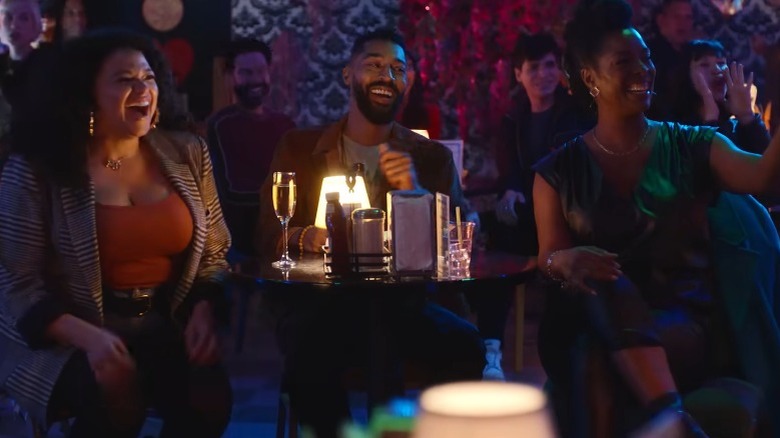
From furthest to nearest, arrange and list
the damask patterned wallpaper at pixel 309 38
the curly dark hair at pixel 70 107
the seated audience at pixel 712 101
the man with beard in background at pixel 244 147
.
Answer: the damask patterned wallpaper at pixel 309 38
the man with beard in background at pixel 244 147
the seated audience at pixel 712 101
the curly dark hair at pixel 70 107

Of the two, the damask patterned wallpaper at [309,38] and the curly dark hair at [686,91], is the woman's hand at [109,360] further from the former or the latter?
the damask patterned wallpaper at [309,38]

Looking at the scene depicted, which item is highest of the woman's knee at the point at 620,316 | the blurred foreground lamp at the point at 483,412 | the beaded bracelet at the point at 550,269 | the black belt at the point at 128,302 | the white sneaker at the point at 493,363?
the blurred foreground lamp at the point at 483,412

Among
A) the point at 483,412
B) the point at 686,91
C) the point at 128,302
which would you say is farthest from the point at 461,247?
the point at 483,412

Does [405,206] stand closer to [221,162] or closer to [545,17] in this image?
[221,162]

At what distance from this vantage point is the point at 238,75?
5094 mm

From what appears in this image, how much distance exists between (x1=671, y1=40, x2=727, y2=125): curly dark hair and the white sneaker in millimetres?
1349

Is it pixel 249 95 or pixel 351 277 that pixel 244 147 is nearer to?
pixel 249 95

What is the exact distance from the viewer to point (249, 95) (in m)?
5.01

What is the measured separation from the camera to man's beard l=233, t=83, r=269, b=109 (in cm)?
501

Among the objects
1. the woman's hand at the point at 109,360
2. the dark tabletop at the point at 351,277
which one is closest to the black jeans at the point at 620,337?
the dark tabletop at the point at 351,277

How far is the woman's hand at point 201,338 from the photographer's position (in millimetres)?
2340

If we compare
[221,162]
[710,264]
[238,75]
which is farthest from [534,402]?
[238,75]

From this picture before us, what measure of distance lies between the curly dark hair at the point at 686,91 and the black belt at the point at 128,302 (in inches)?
74.9

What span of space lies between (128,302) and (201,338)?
0.72ft
